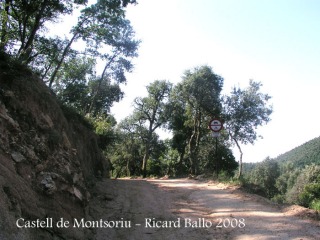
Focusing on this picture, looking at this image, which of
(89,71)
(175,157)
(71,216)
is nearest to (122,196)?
(71,216)

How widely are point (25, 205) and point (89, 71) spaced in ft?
117

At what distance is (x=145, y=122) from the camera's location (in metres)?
44.2

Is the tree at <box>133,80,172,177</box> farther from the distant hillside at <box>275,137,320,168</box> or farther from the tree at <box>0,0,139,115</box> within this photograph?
the distant hillside at <box>275,137,320,168</box>

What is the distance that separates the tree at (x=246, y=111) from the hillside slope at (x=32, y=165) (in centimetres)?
2051

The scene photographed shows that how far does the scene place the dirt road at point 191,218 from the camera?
6867 mm

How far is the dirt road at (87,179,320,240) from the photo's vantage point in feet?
22.5

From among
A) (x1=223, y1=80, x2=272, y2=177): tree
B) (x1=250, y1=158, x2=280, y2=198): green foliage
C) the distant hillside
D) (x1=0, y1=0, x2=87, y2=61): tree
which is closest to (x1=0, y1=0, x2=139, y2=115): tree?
(x1=0, y1=0, x2=87, y2=61): tree

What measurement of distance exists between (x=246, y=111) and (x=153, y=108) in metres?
18.3

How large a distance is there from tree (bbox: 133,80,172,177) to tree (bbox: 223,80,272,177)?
15.1 metres

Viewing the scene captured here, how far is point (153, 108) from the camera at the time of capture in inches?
1689

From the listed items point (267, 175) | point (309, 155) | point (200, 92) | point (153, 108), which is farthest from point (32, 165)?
point (309, 155)

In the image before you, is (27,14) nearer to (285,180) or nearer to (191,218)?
(191,218)

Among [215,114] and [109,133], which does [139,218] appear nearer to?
[109,133]

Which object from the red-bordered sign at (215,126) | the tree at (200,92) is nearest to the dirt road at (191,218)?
the red-bordered sign at (215,126)
